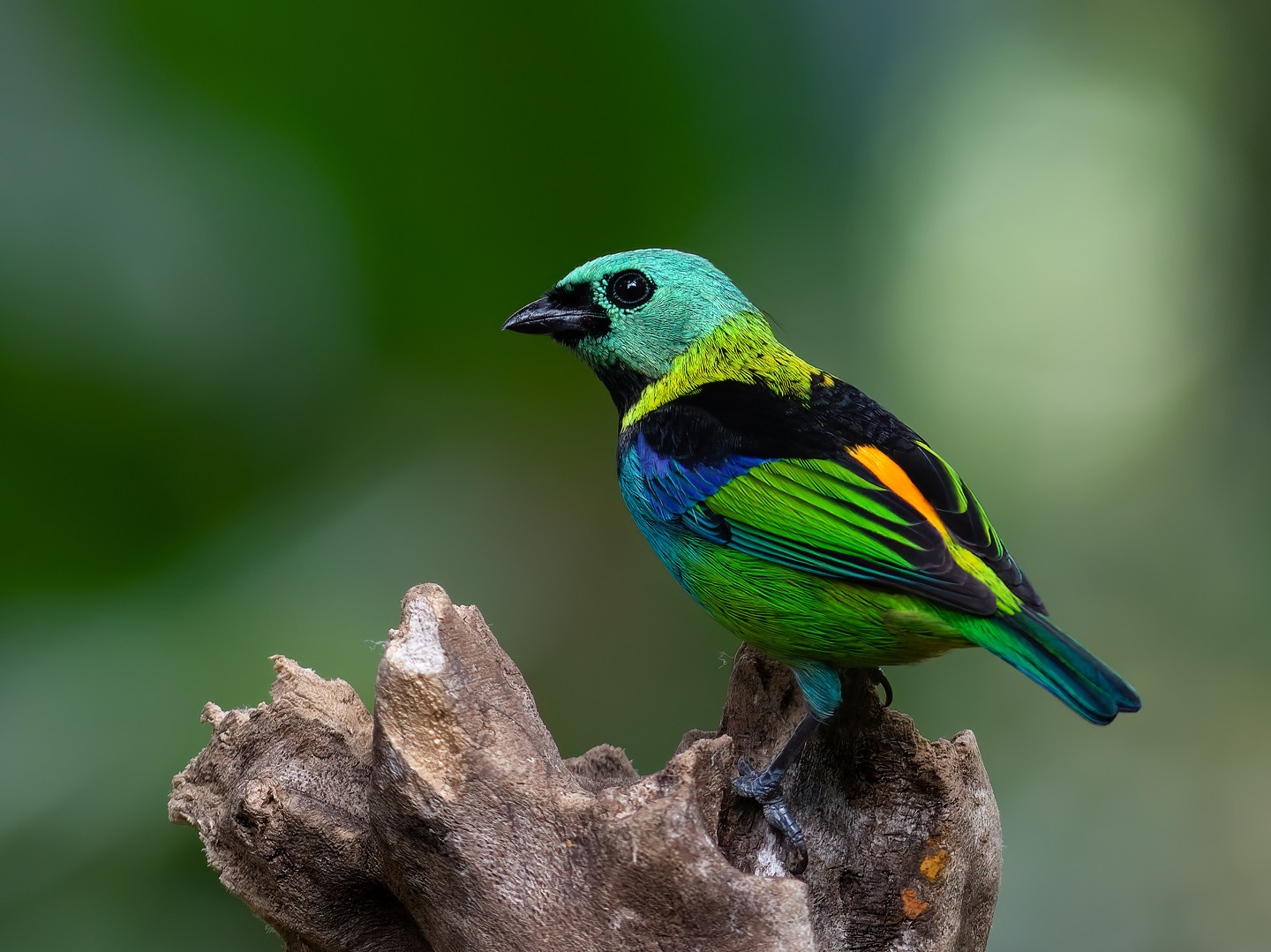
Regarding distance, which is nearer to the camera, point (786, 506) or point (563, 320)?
point (786, 506)

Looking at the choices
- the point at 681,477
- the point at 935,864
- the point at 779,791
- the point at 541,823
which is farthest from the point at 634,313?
the point at 935,864

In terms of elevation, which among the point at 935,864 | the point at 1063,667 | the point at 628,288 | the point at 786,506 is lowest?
the point at 935,864

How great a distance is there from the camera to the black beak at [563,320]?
2.90 metres

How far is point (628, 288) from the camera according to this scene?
2891 millimetres

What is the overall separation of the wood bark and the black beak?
0.85m

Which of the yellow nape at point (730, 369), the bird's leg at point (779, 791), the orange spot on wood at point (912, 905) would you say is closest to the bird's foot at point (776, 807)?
the bird's leg at point (779, 791)

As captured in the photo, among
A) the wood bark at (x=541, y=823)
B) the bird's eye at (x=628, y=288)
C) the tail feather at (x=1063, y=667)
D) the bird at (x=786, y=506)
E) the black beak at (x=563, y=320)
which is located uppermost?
the bird's eye at (x=628, y=288)

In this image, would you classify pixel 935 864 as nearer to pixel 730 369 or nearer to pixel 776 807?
pixel 776 807

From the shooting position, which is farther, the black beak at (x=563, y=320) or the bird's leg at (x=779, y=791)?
the black beak at (x=563, y=320)

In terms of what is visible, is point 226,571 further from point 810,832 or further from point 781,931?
point 781,931

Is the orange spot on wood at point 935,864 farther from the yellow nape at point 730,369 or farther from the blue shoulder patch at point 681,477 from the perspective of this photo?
the yellow nape at point 730,369

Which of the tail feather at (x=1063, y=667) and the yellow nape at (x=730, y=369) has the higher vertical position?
the yellow nape at (x=730, y=369)

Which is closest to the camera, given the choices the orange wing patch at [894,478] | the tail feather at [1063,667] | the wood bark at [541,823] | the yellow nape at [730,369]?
the wood bark at [541,823]

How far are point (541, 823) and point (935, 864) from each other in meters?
0.90
